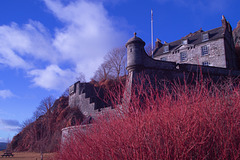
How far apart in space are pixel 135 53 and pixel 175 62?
9.90 ft

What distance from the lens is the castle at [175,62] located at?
12141 millimetres

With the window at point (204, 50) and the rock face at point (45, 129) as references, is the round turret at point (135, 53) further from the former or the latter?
the window at point (204, 50)

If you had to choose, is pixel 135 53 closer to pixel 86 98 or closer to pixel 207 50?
pixel 86 98

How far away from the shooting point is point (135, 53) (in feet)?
39.8

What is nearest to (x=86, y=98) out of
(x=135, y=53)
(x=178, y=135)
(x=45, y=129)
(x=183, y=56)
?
(x=45, y=129)

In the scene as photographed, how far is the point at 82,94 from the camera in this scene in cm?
1795

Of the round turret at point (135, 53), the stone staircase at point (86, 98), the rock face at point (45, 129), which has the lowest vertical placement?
the rock face at point (45, 129)

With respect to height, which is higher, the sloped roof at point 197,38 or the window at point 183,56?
the sloped roof at point 197,38

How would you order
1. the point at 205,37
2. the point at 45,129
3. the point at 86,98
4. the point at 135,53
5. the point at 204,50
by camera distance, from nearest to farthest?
the point at 135,53, the point at 45,129, the point at 86,98, the point at 204,50, the point at 205,37

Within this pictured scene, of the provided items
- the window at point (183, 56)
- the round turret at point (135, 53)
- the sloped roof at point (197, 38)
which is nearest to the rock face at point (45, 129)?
the round turret at point (135, 53)

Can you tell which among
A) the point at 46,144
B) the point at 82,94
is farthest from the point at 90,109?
the point at 46,144

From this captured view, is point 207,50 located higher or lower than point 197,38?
lower

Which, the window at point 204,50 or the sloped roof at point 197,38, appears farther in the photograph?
the window at point 204,50

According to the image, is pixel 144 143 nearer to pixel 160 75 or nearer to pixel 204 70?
pixel 160 75
